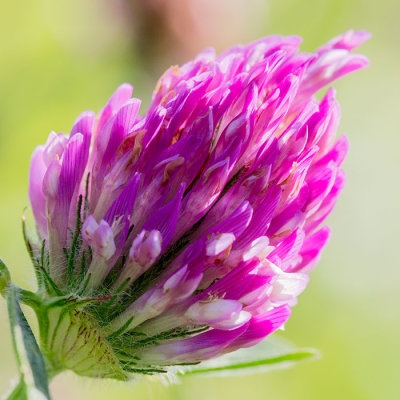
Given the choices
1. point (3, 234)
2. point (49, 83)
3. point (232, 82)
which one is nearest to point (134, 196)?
point (232, 82)

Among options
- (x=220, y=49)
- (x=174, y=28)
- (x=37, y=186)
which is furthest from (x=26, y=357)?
(x=220, y=49)

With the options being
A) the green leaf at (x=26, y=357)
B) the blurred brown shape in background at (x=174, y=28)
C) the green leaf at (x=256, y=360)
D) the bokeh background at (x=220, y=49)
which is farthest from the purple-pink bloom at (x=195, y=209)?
the blurred brown shape in background at (x=174, y=28)

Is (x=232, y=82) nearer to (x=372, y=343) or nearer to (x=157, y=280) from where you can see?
(x=157, y=280)

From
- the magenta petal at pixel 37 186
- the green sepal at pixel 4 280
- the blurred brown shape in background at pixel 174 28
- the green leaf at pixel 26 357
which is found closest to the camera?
the green leaf at pixel 26 357

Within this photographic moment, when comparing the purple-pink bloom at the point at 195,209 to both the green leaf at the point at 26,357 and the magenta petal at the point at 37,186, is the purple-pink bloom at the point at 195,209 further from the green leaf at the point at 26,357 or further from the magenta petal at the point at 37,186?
the green leaf at the point at 26,357

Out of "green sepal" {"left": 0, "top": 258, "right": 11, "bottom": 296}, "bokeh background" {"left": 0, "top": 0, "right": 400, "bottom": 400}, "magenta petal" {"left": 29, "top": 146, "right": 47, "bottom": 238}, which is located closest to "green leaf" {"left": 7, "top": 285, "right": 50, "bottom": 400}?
"green sepal" {"left": 0, "top": 258, "right": 11, "bottom": 296}

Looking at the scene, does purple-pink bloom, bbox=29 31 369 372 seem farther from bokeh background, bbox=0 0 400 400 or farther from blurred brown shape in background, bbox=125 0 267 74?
blurred brown shape in background, bbox=125 0 267 74
